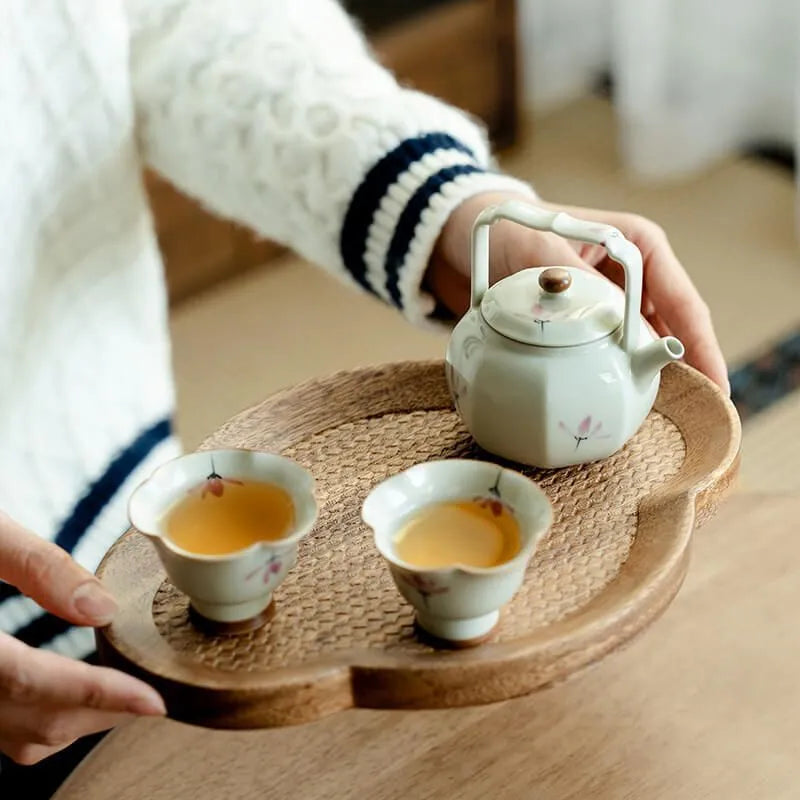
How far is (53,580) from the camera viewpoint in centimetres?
53

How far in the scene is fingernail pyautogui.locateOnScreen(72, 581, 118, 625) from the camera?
532 mm

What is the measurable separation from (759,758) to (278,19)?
57cm

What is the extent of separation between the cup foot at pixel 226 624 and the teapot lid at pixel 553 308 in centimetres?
19

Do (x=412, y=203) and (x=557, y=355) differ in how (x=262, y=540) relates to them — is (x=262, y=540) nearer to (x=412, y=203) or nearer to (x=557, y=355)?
(x=557, y=355)

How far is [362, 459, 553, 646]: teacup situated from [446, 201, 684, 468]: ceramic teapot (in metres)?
0.06

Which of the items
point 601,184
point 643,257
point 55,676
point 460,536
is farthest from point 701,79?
point 55,676

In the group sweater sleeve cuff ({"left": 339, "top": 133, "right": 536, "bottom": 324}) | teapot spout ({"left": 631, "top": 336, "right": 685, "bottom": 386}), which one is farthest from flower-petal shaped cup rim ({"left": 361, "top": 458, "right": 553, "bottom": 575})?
sweater sleeve cuff ({"left": 339, "top": 133, "right": 536, "bottom": 324})

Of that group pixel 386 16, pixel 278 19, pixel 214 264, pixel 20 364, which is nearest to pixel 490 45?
pixel 386 16

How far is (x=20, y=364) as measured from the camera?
31.9 inches

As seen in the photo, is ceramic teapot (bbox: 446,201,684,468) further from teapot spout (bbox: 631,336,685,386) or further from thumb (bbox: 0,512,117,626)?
thumb (bbox: 0,512,117,626)

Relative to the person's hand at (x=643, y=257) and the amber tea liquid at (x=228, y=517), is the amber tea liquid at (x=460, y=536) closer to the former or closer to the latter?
the amber tea liquid at (x=228, y=517)

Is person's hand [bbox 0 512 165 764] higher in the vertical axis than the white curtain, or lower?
higher

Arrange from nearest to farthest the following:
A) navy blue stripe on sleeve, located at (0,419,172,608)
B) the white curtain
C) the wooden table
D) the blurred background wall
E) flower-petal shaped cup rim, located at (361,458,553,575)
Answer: flower-petal shaped cup rim, located at (361,458,553,575) → the wooden table → navy blue stripe on sleeve, located at (0,419,172,608) → the blurred background wall → the white curtain

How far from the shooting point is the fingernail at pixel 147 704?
1.69ft
